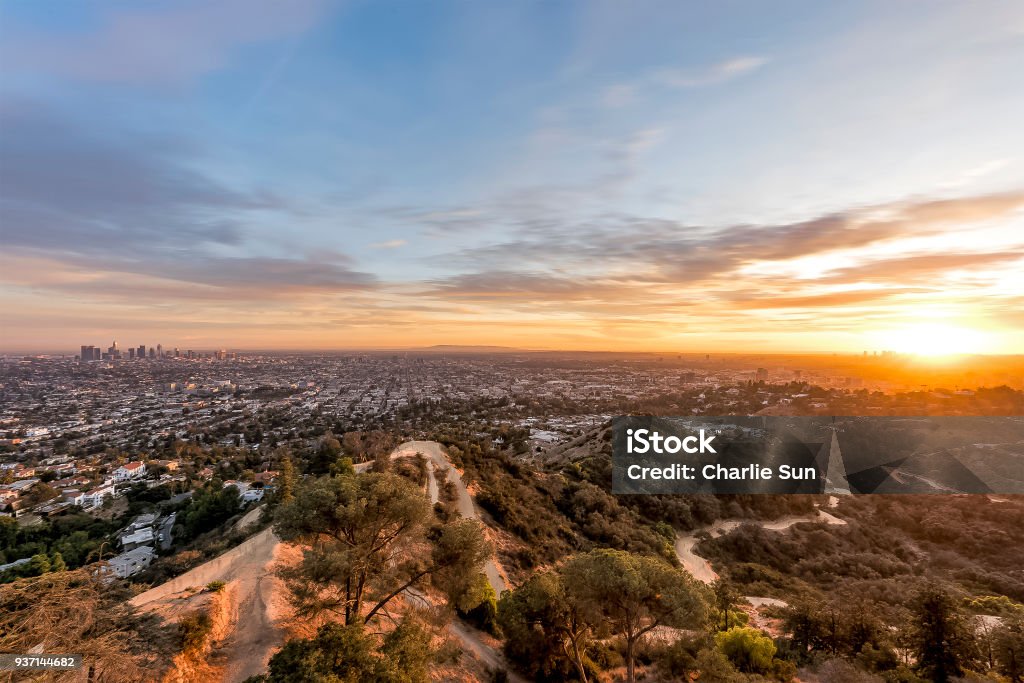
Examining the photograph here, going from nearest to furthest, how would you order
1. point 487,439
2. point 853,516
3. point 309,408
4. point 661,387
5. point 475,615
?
point 475,615, point 853,516, point 487,439, point 309,408, point 661,387

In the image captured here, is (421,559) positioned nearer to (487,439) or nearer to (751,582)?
(751,582)

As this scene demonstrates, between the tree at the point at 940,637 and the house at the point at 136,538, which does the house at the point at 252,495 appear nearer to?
the house at the point at 136,538

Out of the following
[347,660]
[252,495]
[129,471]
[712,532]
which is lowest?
[712,532]

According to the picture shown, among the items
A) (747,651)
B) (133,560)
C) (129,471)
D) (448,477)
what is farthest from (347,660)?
(129,471)

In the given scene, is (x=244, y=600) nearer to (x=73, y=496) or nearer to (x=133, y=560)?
(x=133, y=560)

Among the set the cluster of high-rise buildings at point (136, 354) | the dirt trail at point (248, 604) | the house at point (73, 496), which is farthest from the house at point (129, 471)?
the cluster of high-rise buildings at point (136, 354)

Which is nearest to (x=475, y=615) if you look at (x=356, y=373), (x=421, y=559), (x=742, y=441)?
(x=421, y=559)

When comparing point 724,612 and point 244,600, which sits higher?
point 244,600
